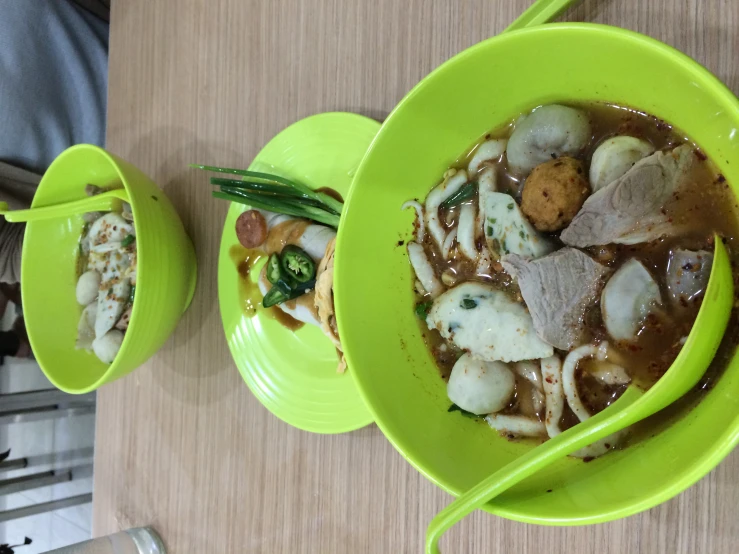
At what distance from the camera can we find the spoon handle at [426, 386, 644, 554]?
617 millimetres

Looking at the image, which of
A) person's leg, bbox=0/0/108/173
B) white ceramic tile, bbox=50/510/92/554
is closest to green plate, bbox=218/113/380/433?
person's leg, bbox=0/0/108/173

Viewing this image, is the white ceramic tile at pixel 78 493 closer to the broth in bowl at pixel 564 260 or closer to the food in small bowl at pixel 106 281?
the food in small bowl at pixel 106 281

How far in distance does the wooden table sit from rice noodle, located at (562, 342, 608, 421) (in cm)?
23

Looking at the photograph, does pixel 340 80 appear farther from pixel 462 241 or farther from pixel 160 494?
pixel 160 494

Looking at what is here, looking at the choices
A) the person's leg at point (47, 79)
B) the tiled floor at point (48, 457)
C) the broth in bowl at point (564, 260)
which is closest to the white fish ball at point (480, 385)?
the broth in bowl at point (564, 260)

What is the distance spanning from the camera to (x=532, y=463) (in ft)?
2.07

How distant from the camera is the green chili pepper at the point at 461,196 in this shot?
0.95 metres

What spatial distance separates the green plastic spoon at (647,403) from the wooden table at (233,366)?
0.96ft

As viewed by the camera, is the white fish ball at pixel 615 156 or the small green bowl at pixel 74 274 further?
the small green bowl at pixel 74 274

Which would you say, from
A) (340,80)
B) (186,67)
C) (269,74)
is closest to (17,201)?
(186,67)

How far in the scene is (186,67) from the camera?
140 cm

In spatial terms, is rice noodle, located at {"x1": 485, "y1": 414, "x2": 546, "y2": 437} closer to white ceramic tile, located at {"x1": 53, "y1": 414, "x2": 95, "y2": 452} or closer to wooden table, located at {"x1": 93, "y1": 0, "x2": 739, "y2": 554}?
wooden table, located at {"x1": 93, "y1": 0, "x2": 739, "y2": 554}

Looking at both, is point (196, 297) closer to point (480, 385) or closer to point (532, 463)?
Answer: point (480, 385)

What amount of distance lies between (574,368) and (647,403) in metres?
0.24
